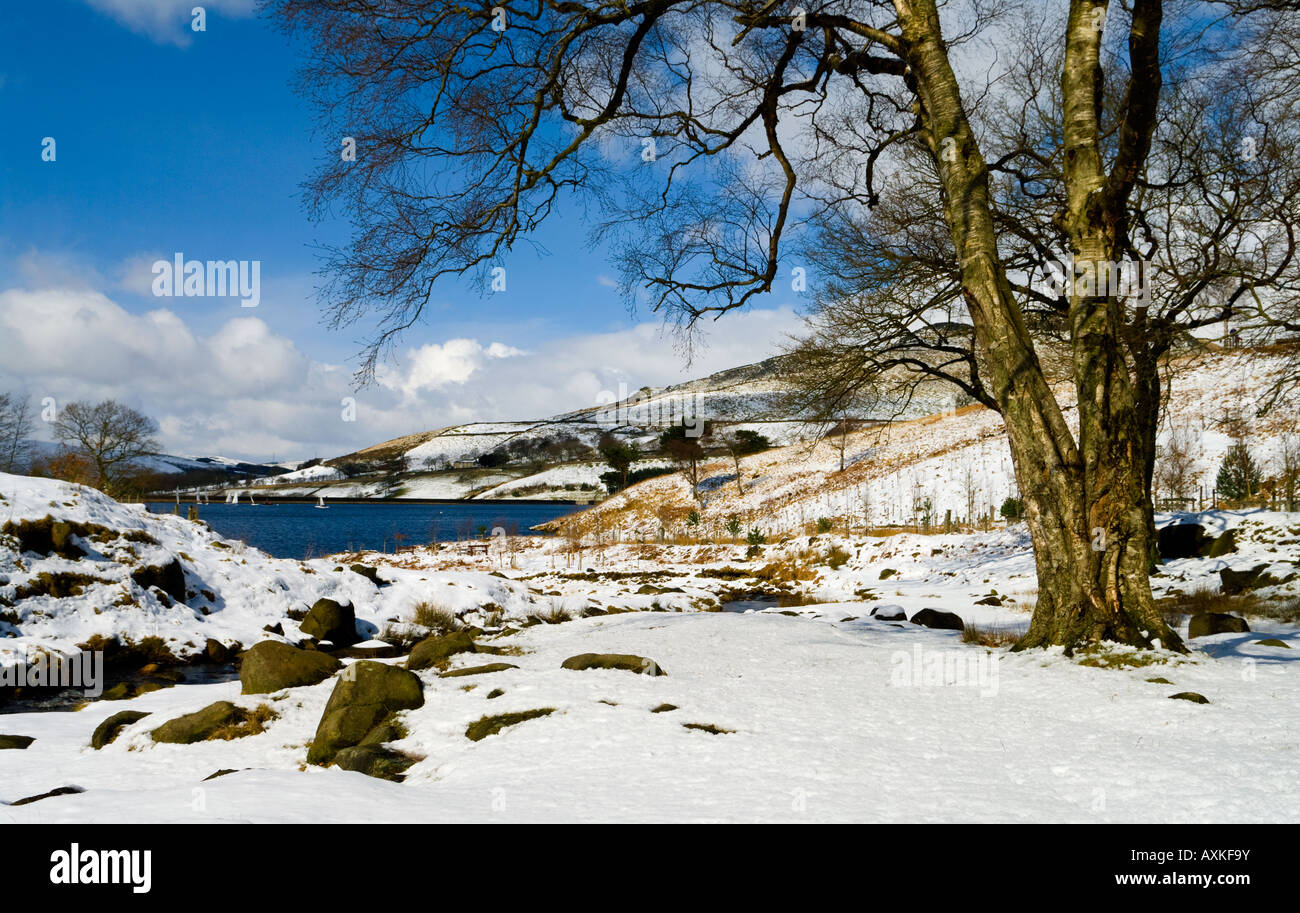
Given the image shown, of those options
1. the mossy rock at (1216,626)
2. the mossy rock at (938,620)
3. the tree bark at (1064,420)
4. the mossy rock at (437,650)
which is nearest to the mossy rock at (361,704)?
the mossy rock at (437,650)

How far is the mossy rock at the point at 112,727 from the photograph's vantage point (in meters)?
→ 5.74

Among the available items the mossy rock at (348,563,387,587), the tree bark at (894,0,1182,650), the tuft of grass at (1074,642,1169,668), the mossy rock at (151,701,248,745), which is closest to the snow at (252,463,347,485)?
the mossy rock at (348,563,387,587)

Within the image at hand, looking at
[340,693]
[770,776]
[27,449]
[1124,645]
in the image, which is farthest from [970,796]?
[27,449]

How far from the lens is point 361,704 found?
552cm

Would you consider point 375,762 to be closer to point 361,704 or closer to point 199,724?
point 361,704

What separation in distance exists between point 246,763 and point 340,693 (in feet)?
2.48

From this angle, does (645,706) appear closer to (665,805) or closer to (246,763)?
(665,805)

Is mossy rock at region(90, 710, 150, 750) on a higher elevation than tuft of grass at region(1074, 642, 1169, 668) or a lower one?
lower

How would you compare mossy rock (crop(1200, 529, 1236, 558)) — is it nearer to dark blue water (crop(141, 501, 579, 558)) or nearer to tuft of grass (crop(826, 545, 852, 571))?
tuft of grass (crop(826, 545, 852, 571))

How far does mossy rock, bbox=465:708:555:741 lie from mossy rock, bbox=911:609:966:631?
7.54 m

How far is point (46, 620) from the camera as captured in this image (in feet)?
31.8

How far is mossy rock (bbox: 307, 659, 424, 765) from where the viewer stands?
5.16 metres

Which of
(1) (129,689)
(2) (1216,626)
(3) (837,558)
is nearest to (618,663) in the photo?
(1) (129,689)

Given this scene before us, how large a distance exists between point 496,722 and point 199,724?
103 inches
